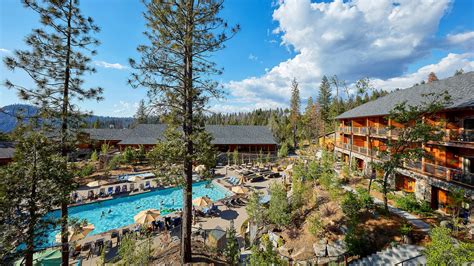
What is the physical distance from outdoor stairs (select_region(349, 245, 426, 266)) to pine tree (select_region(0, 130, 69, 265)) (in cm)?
1175

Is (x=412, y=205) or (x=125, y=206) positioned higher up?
(x=412, y=205)

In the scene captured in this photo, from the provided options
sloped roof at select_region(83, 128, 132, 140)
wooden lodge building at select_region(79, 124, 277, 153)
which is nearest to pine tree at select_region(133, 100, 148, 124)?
wooden lodge building at select_region(79, 124, 277, 153)

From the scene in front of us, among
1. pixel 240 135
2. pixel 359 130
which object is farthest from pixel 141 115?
pixel 240 135

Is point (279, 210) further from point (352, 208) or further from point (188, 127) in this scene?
point (188, 127)

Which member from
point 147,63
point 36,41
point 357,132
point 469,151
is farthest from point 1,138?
point 357,132

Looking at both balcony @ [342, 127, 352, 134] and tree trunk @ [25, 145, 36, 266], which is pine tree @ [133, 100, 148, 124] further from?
balcony @ [342, 127, 352, 134]

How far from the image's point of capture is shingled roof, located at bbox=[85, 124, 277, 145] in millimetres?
37094

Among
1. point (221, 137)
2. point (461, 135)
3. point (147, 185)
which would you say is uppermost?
point (461, 135)

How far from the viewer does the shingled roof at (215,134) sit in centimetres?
3709

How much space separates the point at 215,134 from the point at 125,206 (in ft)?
78.0

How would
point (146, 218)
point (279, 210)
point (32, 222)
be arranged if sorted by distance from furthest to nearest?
point (146, 218) < point (279, 210) < point (32, 222)

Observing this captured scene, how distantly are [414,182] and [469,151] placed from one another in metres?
3.89

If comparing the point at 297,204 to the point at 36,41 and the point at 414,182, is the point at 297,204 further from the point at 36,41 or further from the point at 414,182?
the point at 36,41

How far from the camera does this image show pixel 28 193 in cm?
578
